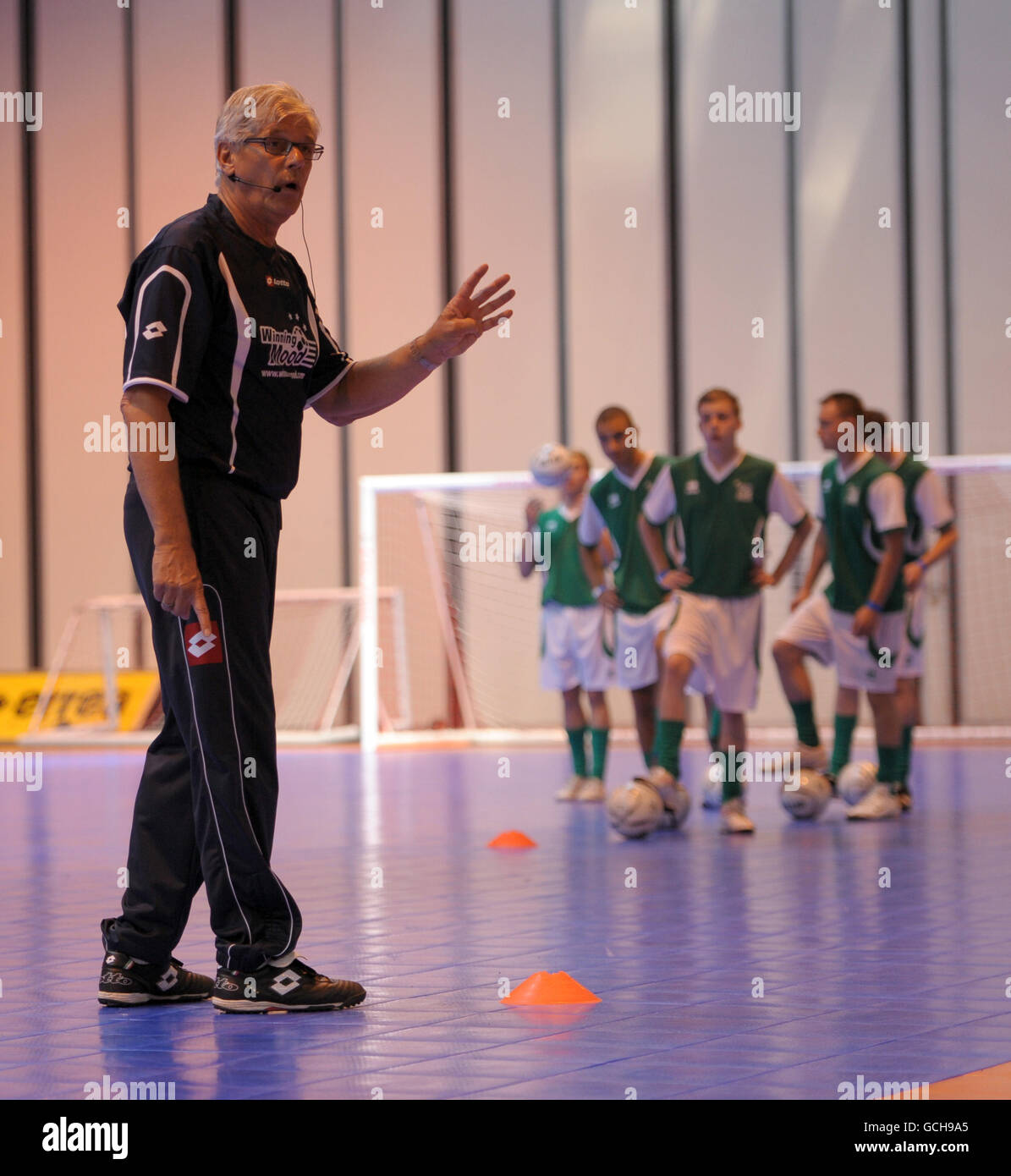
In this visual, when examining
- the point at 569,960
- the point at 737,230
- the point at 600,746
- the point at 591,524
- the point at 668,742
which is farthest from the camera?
the point at 737,230

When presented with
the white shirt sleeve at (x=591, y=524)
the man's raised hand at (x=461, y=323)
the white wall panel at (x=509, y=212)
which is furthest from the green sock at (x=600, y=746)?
the white wall panel at (x=509, y=212)

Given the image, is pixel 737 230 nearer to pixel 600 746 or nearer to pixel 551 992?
pixel 600 746

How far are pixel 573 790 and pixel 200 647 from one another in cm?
635

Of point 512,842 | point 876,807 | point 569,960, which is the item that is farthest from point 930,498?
point 569,960

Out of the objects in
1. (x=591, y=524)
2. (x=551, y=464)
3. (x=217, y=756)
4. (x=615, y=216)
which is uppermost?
(x=615, y=216)

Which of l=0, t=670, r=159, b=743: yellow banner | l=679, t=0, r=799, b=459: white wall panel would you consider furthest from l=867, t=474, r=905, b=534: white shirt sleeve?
l=0, t=670, r=159, b=743: yellow banner

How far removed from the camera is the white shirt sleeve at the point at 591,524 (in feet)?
31.2

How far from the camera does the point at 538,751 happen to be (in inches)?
585

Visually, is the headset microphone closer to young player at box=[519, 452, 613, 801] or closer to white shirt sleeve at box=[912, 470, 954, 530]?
white shirt sleeve at box=[912, 470, 954, 530]

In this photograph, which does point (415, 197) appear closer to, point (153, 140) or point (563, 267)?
point (563, 267)

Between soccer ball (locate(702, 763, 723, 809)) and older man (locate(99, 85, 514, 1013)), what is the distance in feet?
15.0

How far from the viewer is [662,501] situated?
8.45 meters
